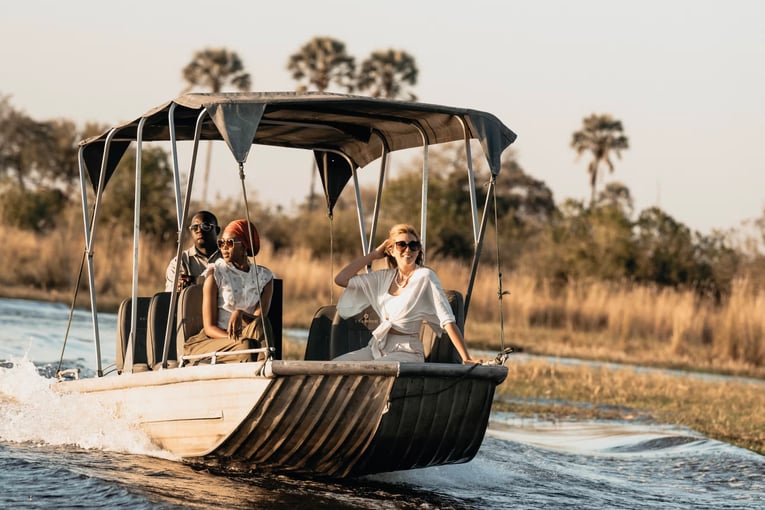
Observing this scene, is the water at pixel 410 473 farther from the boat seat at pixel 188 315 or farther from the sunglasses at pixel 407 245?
the sunglasses at pixel 407 245

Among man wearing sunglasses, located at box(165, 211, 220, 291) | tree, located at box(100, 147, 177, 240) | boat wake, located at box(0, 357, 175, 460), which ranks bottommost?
boat wake, located at box(0, 357, 175, 460)

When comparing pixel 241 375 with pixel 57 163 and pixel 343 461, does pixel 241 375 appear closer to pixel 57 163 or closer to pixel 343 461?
pixel 343 461

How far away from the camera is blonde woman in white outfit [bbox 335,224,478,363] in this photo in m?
9.04

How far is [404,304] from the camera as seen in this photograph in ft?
29.9

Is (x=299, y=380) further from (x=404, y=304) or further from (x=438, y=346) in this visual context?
(x=438, y=346)

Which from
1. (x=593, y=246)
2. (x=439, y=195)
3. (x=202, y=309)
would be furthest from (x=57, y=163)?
(x=202, y=309)

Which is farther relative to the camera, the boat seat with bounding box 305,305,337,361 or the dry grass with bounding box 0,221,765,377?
the dry grass with bounding box 0,221,765,377

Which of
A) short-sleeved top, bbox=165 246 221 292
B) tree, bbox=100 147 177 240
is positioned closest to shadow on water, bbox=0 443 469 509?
short-sleeved top, bbox=165 246 221 292

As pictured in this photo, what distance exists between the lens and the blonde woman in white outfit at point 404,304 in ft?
29.7

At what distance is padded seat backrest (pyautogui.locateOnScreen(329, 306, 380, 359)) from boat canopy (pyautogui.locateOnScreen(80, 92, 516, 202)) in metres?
1.34

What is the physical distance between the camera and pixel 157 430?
9492mm

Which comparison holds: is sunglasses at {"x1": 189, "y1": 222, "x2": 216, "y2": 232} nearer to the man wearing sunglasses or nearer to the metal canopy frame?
the man wearing sunglasses

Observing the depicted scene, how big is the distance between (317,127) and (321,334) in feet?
5.30

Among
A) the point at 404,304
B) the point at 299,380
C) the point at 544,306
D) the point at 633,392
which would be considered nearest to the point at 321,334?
the point at 404,304
